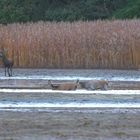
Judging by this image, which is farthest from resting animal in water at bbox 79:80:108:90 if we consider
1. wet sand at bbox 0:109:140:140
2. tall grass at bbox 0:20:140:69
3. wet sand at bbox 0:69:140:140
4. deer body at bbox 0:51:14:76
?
tall grass at bbox 0:20:140:69

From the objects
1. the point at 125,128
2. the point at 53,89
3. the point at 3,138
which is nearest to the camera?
the point at 3,138

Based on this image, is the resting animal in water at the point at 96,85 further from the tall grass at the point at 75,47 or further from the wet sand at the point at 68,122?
the tall grass at the point at 75,47

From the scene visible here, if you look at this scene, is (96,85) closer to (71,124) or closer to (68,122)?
(68,122)

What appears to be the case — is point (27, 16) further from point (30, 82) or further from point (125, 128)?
point (125, 128)

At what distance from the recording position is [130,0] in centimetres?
4859

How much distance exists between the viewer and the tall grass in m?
27.9

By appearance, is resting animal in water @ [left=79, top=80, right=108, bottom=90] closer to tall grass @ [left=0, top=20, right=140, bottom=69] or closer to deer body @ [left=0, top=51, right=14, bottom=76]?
deer body @ [left=0, top=51, right=14, bottom=76]

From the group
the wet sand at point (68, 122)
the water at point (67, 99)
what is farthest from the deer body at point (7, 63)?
the wet sand at point (68, 122)

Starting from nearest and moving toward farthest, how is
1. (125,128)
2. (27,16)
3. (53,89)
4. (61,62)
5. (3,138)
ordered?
(3,138) → (125,128) → (53,89) → (61,62) → (27,16)

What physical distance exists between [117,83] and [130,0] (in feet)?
93.6

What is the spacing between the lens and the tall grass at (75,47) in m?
27.9

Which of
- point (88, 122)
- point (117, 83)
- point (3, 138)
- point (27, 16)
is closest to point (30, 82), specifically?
point (117, 83)

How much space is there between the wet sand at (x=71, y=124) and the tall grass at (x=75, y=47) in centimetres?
1429

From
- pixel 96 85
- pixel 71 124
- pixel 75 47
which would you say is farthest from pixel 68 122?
pixel 75 47
